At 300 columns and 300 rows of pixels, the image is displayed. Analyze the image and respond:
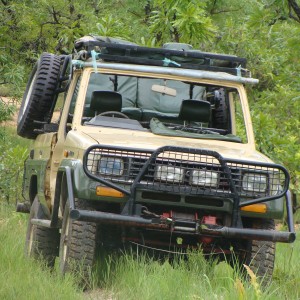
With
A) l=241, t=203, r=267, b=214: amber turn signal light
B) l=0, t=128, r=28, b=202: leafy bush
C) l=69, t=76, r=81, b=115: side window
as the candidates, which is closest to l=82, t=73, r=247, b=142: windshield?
l=69, t=76, r=81, b=115: side window

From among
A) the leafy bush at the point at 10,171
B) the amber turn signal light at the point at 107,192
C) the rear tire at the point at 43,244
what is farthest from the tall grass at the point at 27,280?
the leafy bush at the point at 10,171

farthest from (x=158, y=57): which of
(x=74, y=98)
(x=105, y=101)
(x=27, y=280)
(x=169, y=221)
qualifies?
(x=27, y=280)

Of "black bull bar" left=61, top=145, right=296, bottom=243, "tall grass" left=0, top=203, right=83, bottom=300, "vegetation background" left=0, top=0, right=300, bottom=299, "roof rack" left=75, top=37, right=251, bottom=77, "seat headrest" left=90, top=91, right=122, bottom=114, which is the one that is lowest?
"tall grass" left=0, top=203, right=83, bottom=300

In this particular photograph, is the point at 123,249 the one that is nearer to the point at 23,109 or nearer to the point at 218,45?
the point at 23,109

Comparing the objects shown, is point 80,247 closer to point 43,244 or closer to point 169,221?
point 169,221

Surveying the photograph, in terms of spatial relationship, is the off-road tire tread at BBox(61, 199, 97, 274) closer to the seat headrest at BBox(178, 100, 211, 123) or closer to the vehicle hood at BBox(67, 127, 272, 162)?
the vehicle hood at BBox(67, 127, 272, 162)

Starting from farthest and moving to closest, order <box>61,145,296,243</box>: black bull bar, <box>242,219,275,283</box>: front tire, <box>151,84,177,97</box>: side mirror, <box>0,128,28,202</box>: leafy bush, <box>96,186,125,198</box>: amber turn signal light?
<box>0,128,28,202</box>: leafy bush
<box>151,84,177,97</box>: side mirror
<box>242,219,275,283</box>: front tire
<box>96,186,125,198</box>: amber turn signal light
<box>61,145,296,243</box>: black bull bar

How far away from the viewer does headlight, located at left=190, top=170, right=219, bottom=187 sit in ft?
23.9

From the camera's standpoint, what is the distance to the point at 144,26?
61.1ft

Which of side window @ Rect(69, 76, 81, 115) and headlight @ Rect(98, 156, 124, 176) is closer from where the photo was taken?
headlight @ Rect(98, 156, 124, 176)

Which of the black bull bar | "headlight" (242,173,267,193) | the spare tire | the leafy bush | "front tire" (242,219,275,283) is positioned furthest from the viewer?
the leafy bush

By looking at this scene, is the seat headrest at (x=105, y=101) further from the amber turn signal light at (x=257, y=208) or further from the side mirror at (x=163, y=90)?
the amber turn signal light at (x=257, y=208)

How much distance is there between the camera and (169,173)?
23.8 feet

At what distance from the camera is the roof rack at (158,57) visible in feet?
27.5
